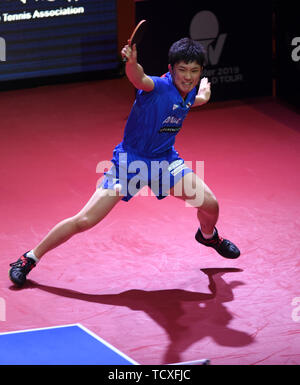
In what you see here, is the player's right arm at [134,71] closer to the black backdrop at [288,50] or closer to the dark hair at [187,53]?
the dark hair at [187,53]

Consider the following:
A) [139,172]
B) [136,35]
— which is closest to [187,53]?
[136,35]

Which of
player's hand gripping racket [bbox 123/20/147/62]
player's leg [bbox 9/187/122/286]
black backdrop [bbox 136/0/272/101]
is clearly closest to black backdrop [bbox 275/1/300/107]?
black backdrop [bbox 136/0/272/101]

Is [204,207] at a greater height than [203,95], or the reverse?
[203,95]

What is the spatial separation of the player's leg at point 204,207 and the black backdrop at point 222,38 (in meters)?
3.73

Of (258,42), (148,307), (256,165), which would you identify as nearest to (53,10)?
(258,42)

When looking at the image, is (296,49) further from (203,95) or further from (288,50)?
(203,95)

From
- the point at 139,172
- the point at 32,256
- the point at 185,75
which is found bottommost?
the point at 32,256

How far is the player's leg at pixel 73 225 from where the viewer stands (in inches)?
214

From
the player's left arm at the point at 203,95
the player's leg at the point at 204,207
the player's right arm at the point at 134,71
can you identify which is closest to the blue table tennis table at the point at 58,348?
the player's leg at the point at 204,207

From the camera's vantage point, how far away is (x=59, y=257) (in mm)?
6125

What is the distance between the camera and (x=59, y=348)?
15.5 ft

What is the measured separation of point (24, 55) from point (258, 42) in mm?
2848

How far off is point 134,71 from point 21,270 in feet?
5.28

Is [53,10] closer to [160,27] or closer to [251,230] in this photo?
[160,27]
